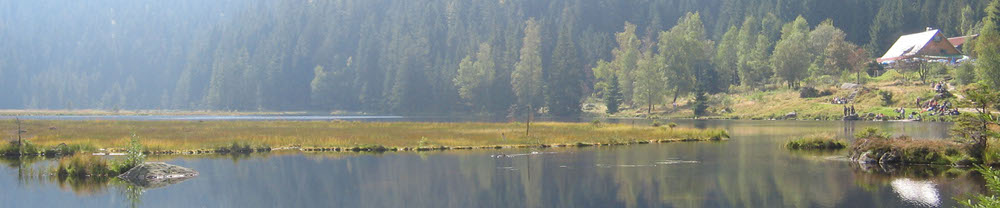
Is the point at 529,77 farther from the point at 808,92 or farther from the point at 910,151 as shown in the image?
the point at 910,151

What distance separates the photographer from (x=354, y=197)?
37.9 meters

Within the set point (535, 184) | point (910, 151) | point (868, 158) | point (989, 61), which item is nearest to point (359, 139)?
point (535, 184)

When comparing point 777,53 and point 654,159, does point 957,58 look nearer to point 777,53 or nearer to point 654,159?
point 777,53

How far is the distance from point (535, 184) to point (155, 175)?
63.6 feet

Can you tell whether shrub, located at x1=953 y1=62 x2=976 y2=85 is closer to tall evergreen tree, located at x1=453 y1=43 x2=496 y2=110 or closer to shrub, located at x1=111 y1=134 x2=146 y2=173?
shrub, located at x1=111 y1=134 x2=146 y2=173

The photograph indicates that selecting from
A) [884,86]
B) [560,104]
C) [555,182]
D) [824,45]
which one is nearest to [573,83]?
[560,104]

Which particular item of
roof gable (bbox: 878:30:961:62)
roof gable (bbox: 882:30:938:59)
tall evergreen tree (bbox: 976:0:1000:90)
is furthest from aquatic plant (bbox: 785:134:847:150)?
roof gable (bbox: 882:30:938:59)

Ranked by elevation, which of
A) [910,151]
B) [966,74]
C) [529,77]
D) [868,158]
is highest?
[529,77]

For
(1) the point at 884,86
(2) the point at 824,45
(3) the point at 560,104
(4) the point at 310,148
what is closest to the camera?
(4) the point at 310,148

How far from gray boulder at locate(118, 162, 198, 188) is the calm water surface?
3.99 feet

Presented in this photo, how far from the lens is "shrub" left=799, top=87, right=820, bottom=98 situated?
123 meters

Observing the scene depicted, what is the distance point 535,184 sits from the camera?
4016 cm

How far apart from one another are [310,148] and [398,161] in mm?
12746

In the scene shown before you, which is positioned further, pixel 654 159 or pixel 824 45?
pixel 824 45
